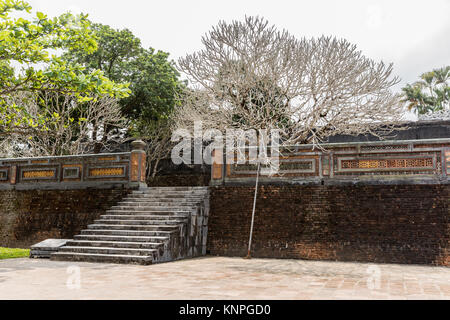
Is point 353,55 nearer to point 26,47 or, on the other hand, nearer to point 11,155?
point 26,47

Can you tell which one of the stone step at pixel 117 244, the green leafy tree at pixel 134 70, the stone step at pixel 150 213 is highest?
the green leafy tree at pixel 134 70

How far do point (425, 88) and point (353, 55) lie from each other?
21600 mm

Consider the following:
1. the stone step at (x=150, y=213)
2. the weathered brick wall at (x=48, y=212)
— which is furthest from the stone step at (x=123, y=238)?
the weathered brick wall at (x=48, y=212)

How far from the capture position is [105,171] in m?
12.8

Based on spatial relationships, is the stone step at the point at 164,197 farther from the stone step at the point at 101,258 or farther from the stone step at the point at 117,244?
the stone step at the point at 101,258

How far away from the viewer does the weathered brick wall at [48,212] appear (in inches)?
496

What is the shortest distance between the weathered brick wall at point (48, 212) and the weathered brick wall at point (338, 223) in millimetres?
3648

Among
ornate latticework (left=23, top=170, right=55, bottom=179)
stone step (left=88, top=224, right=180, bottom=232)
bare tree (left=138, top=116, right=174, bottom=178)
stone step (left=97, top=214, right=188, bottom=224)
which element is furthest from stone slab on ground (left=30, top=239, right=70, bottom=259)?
bare tree (left=138, top=116, right=174, bottom=178)

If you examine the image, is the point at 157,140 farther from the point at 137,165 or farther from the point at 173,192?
the point at 173,192

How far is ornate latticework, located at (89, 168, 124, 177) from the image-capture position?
500 inches

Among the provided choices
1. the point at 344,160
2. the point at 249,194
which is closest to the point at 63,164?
the point at 249,194

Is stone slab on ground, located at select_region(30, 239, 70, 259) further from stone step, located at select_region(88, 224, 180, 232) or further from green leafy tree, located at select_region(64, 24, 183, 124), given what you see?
green leafy tree, located at select_region(64, 24, 183, 124)

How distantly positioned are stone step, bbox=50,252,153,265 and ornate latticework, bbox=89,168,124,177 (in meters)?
3.80
